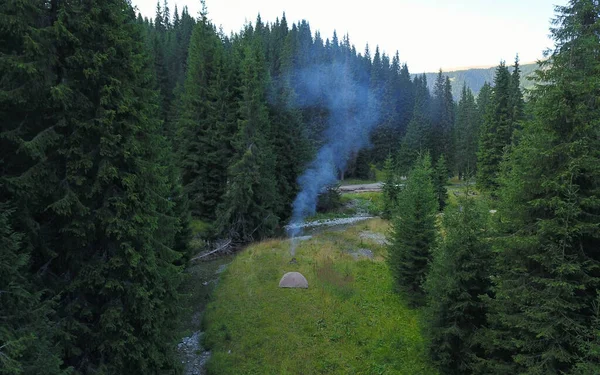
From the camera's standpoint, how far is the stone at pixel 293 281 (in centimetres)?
1930

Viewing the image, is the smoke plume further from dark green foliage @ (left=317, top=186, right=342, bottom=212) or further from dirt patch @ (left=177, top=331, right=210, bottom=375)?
dirt patch @ (left=177, top=331, right=210, bottom=375)

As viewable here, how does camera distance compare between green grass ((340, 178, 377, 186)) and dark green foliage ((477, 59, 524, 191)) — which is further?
green grass ((340, 178, 377, 186))

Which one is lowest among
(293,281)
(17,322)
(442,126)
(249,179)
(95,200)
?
(293,281)

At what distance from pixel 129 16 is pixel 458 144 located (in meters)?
70.9

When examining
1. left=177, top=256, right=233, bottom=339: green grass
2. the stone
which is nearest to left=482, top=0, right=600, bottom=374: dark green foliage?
the stone

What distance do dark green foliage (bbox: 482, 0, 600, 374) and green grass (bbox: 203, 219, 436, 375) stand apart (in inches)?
196

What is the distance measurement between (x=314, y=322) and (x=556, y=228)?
430 inches

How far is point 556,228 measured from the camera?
330 inches

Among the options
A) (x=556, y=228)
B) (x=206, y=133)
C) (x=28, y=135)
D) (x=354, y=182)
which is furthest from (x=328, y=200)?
(x=28, y=135)

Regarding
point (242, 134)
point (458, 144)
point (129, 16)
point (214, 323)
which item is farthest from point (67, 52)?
point (458, 144)

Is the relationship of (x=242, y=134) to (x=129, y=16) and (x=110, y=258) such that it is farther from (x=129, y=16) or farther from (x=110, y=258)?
(x=110, y=258)

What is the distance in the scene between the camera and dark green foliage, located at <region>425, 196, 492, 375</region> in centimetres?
1145

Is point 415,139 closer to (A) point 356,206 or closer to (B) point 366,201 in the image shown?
(B) point 366,201

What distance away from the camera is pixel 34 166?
791 cm
